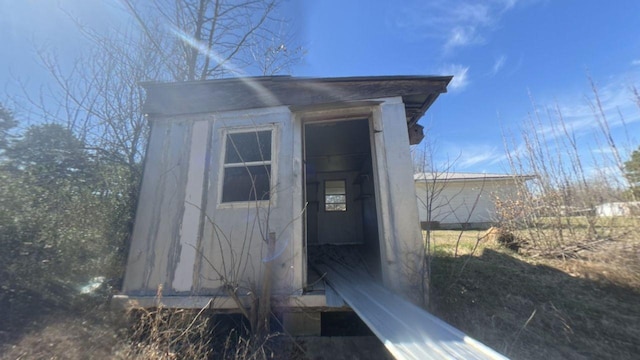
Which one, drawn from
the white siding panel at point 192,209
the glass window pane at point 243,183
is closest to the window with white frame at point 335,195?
the glass window pane at point 243,183

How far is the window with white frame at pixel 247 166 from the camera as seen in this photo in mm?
3639

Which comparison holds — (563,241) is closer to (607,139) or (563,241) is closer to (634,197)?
(634,197)

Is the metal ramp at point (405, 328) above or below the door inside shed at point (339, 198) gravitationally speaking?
below

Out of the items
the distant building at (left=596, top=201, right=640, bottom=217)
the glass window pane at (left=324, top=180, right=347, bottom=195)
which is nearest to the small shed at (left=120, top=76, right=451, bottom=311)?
the distant building at (left=596, top=201, right=640, bottom=217)

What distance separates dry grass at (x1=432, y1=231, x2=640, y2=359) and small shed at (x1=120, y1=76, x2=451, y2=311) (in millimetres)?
957

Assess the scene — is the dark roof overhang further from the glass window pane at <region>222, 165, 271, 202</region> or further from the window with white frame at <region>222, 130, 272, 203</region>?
the glass window pane at <region>222, 165, 271, 202</region>

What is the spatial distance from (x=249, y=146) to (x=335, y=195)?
5.49 metres

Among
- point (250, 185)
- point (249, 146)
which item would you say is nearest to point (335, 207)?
point (250, 185)

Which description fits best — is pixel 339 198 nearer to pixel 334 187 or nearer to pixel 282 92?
pixel 334 187

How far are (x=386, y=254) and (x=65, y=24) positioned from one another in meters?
9.43

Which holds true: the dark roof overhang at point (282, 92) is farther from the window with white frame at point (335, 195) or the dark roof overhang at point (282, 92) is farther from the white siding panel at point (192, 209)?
the window with white frame at point (335, 195)

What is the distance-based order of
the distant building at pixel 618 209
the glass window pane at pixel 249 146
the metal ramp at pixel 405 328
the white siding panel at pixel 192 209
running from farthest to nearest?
the glass window pane at pixel 249 146
the distant building at pixel 618 209
the white siding panel at pixel 192 209
the metal ramp at pixel 405 328

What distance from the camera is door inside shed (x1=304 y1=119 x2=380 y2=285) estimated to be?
630 cm

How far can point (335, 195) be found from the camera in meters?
8.90
